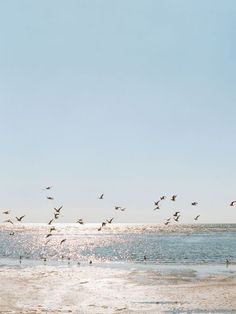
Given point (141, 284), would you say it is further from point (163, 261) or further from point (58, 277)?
point (163, 261)

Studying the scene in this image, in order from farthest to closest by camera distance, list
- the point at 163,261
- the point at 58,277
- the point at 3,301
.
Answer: the point at 163,261 < the point at 58,277 < the point at 3,301

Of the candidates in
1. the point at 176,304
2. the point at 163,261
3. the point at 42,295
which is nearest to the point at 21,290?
the point at 42,295

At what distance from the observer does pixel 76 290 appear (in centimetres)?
5009

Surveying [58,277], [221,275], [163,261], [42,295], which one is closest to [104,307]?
[42,295]

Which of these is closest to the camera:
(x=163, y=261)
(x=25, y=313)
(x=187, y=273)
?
(x=25, y=313)

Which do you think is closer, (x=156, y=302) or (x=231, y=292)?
(x=156, y=302)

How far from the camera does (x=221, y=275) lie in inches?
2484

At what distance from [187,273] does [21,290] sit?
25098 millimetres

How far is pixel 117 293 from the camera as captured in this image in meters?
47.8

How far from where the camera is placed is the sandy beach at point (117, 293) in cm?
4003

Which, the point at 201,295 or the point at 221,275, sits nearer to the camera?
the point at 201,295

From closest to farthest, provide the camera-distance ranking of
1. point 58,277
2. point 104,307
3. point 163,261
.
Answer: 1. point 104,307
2. point 58,277
3. point 163,261

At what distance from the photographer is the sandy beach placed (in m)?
40.0

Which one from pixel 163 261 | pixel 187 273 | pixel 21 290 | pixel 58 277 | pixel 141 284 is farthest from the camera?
Answer: pixel 163 261
